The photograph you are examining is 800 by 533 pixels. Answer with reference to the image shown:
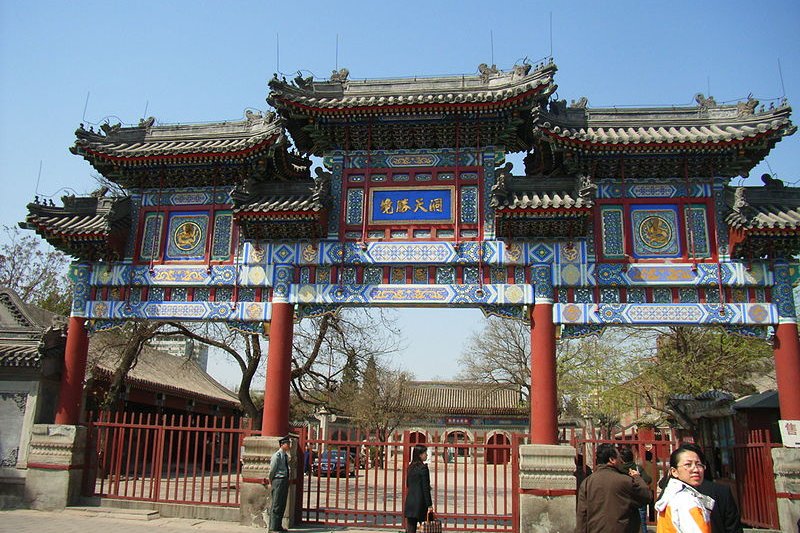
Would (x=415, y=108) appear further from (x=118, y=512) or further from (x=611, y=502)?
(x=118, y=512)

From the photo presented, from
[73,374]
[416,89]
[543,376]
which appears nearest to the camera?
[543,376]

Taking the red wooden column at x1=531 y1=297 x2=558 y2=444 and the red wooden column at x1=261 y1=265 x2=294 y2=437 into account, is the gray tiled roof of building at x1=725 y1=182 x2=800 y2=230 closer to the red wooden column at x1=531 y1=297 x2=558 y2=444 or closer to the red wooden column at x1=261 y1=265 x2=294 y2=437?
the red wooden column at x1=531 y1=297 x2=558 y2=444

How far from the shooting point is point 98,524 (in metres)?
10.9

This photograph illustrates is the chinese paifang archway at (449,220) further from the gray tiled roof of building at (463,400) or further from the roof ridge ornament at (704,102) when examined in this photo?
the gray tiled roof of building at (463,400)

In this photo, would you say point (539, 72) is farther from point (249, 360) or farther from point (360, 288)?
point (249, 360)

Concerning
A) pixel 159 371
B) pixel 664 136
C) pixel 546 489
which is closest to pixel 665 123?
pixel 664 136

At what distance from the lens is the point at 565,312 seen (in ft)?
38.0

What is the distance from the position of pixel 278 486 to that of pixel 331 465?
14.1 metres

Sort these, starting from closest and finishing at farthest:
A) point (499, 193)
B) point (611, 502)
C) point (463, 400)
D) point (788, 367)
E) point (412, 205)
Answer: point (611, 502) < point (788, 367) < point (499, 193) < point (412, 205) < point (463, 400)

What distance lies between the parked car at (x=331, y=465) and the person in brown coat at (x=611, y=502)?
4.81 m

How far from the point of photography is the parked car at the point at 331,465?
424 inches

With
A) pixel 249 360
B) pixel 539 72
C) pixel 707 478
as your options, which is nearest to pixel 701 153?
pixel 539 72

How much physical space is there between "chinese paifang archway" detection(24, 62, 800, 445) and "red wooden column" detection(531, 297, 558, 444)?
3 cm

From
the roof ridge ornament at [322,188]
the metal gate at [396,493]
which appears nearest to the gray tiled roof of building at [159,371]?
the metal gate at [396,493]
